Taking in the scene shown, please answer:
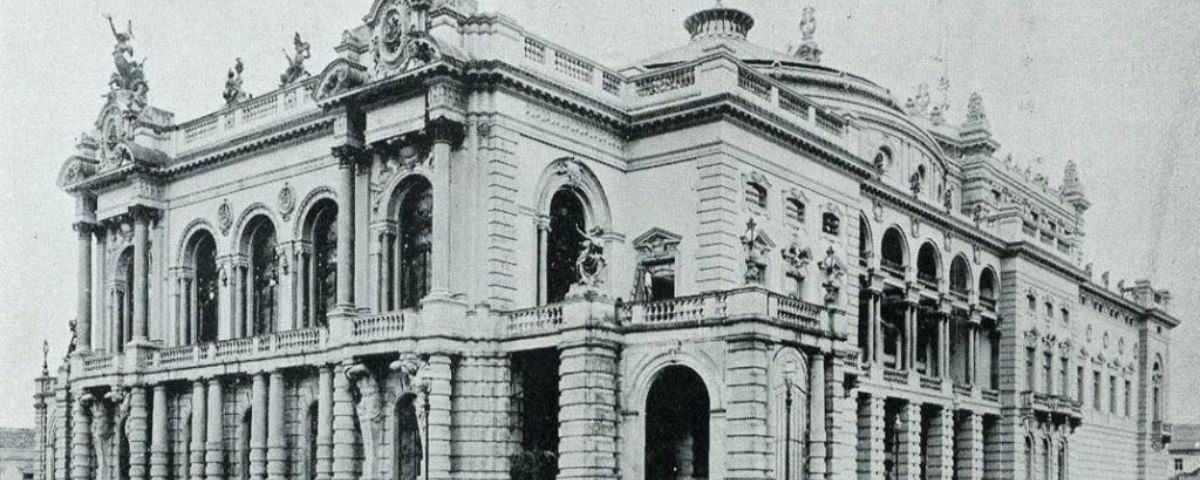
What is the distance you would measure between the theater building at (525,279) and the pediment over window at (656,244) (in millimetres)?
69

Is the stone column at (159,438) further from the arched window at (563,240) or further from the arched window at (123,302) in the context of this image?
the arched window at (563,240)

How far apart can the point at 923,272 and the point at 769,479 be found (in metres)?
23.3

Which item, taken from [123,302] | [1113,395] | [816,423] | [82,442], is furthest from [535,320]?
[1113,395]

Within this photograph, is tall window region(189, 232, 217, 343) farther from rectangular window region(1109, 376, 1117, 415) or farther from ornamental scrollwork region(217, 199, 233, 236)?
rectangular window region(1109, 376, 1117, 415)

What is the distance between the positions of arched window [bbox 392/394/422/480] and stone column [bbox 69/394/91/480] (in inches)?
638

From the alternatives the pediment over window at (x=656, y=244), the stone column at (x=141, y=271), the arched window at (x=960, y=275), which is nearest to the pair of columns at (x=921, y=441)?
the arched window at (x=960, y=275)

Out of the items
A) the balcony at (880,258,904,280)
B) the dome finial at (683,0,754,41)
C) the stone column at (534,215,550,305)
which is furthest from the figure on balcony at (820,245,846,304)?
the dome finial at (683,0,754,41)

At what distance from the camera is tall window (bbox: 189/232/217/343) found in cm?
4556

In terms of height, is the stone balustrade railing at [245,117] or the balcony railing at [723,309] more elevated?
the stone balustrade railing at [245,117]

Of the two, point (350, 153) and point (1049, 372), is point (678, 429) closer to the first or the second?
point (350, 153)

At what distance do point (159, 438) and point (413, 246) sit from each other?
498 inches

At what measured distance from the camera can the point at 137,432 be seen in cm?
4456

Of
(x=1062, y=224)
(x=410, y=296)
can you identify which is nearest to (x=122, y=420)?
(x=410, y=296)

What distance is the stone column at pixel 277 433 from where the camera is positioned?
40188 mm
